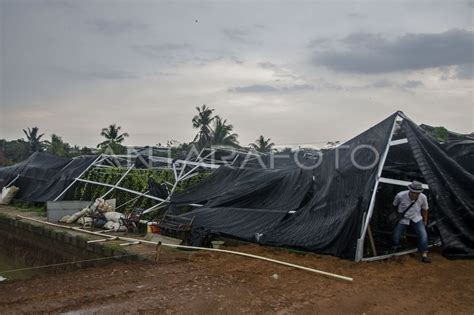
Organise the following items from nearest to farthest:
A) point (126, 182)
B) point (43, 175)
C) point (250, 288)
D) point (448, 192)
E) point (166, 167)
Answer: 1. point (250, 288)
2. point (448, 192)
3. point (126, 182)
4. point (166, 167)
5. point (43, 175)

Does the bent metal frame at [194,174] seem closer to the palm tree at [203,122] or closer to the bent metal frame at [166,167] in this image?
the bent metal frame at [166,167]

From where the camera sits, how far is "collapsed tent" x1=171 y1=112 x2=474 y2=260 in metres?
7.04

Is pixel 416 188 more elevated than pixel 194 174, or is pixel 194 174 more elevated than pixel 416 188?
pixel 194 174

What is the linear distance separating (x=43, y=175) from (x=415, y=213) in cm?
1588

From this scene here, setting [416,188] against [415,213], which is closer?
[416,188]

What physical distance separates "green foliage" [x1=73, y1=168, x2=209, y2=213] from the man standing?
7.31m

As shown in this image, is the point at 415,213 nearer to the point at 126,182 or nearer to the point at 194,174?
the point at 194,174

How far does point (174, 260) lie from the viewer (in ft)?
23.9

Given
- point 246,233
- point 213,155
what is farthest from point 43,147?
point 246,233

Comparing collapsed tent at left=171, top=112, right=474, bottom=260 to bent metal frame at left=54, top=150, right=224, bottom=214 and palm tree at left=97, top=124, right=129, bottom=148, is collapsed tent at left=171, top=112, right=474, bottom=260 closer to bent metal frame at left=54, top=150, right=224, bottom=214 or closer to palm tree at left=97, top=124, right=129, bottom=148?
bent metal frame at left=54, top=150, right=224, bottom=214

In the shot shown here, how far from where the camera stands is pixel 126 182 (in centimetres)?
1466

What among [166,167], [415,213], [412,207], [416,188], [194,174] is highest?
[166,167]

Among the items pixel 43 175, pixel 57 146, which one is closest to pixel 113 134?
pixel 57 146

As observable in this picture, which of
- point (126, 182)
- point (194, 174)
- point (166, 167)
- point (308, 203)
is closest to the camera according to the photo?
point (308, 203)
